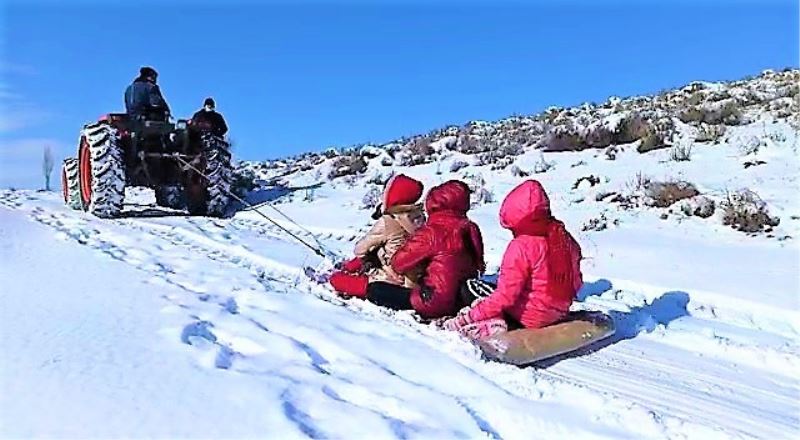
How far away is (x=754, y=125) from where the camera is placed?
539 inches

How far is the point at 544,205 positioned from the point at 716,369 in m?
1.47

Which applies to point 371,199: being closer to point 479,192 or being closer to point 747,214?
point 479,192

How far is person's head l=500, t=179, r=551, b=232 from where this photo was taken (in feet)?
16.6

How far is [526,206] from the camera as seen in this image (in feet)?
16.6

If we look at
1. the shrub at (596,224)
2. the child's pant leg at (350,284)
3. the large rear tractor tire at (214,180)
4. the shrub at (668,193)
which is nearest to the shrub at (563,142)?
the shrub at (668,193)

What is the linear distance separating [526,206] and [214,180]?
7207 millimetres

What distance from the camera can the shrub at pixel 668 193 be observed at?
9.65 metres

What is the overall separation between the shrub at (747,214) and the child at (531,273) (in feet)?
13.7

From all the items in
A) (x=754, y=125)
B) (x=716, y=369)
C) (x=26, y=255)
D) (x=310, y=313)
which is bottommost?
(x=716, y=369)

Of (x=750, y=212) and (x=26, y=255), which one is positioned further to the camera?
(x=750, y=212)

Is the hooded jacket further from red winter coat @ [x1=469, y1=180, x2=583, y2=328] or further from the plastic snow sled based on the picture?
the plastic snow sled

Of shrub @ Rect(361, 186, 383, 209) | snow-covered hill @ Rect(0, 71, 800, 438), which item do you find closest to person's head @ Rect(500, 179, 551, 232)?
snow-covered hill @ Rect(0, 71, 800, 438)

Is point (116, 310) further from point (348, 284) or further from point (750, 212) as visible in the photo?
point (750, 212)

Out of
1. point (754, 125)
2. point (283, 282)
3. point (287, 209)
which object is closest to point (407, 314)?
point (283, 282)
